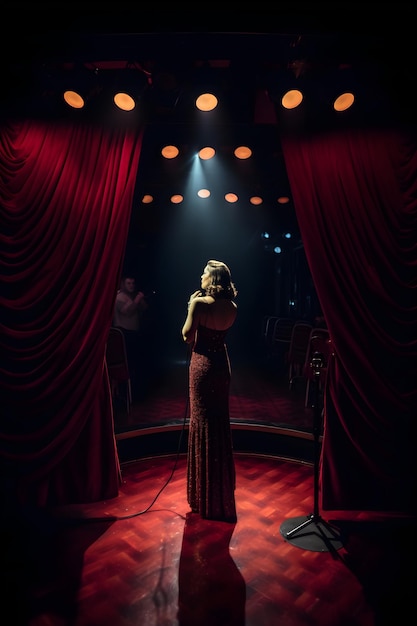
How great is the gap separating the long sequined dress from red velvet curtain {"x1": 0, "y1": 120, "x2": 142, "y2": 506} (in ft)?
2.35

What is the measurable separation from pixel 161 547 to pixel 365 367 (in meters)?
1.84

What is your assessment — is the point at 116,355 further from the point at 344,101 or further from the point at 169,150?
the point at 344,101

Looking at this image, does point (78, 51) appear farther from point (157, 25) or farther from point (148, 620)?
point (148, 620)

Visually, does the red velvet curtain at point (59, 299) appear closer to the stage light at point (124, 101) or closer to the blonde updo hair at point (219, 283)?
the stage light at point (124, 101)

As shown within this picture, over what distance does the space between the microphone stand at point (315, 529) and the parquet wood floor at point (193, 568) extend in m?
0.05

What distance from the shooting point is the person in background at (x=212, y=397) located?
240cm

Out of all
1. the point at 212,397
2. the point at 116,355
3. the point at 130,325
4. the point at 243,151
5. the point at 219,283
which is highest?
the point at 243,151

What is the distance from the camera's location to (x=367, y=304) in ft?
8.77

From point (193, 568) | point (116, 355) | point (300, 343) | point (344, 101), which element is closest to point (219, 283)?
point (344, 101)

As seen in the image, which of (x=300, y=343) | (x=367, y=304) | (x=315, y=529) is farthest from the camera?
(x=300, y=343)

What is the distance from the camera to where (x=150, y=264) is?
31.7 feet

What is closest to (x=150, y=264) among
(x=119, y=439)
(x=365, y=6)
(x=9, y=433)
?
(x=119, y=439)

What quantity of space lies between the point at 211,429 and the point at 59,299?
145cm

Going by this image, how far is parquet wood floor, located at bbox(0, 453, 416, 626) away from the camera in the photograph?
5.51 feet
